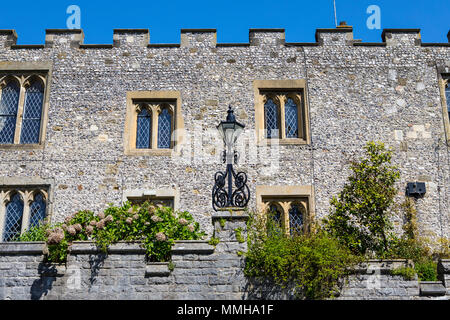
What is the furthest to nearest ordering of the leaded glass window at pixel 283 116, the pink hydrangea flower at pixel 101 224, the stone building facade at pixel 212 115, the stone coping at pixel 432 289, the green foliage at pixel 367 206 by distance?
1. the leaded glass window at pixel 283 116
2. the stone building facade at pixel 212 115
3. the green foliage at pixel 367 206
4. the pink hydrangea flower at pixel 101 224
5. the stone coping at pixel 432 289

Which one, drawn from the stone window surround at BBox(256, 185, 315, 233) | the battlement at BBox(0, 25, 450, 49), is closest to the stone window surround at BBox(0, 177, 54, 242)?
the battlement at BBox(0, 25, 450, 49)

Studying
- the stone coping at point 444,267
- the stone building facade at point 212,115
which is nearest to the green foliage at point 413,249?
the stone building facade at point 212,115

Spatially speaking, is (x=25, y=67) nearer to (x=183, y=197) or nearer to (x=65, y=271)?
(x=183, y=197)

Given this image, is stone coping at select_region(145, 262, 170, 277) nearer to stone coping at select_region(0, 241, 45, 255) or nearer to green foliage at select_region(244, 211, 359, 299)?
green foliage at select_region(244, 211, 359, 299)

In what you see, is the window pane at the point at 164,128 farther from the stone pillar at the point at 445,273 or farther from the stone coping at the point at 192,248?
the stone pillar at the point at 445,273

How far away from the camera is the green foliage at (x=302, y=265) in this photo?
7.90 meters

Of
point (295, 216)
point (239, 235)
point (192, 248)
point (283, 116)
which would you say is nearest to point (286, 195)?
point (295, 216)

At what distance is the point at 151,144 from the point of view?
1252cm

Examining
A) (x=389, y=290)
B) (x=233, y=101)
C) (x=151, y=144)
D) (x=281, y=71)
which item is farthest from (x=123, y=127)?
(x=389, y=290)

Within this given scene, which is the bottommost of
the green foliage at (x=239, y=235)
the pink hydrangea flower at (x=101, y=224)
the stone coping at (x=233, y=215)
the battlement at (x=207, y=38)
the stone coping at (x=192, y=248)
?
the stone coping at (x=192, y=248)

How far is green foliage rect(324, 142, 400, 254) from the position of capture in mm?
10875

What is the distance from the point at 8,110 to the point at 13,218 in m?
2.79

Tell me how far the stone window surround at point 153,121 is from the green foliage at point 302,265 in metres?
4.82

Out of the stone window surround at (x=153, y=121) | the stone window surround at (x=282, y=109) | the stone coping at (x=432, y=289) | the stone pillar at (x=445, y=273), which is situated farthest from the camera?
the stone window surround at (x=282, y=109)
